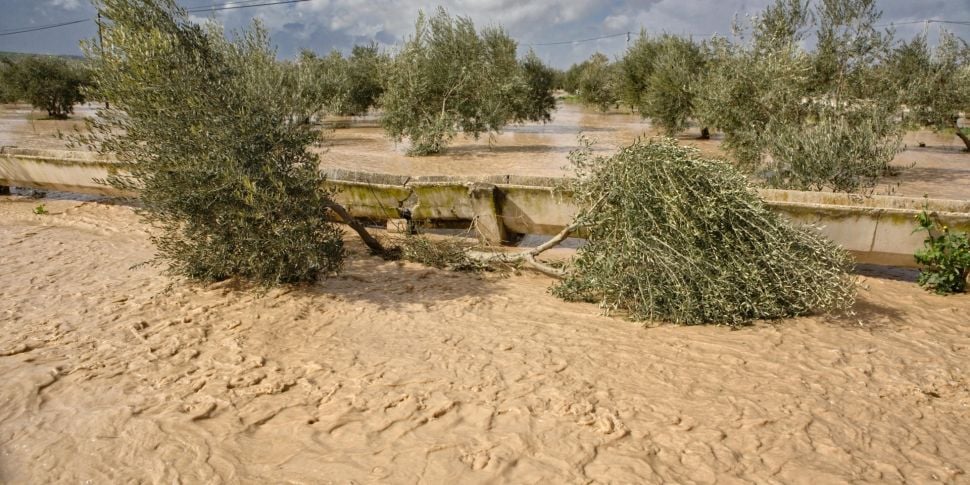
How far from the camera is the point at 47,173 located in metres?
10.0

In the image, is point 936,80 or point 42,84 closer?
point 936,80

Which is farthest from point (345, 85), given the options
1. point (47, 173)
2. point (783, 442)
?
point (783, 442)

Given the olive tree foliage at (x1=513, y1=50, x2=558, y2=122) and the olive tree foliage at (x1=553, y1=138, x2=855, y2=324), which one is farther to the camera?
the olive tree foliage at (x1=513, y1=50, x2=558, y2=122)

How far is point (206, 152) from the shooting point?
523 cm

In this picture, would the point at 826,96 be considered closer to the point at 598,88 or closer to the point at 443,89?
the point at 443,89

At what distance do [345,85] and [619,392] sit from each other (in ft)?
93.9

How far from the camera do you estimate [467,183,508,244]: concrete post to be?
24.1 ft

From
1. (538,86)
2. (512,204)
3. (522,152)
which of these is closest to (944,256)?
(512,204)

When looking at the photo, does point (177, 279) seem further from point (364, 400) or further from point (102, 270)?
point (364, 400)

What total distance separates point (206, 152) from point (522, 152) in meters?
16.1

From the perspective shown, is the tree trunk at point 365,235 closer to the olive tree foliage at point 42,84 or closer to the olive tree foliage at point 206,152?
the olive tree foliage at point 206,152

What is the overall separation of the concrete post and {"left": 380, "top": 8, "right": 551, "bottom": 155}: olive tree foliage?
1198cm

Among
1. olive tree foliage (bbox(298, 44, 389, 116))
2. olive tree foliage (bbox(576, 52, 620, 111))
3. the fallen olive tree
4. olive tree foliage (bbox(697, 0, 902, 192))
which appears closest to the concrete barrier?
the fallen olive tree

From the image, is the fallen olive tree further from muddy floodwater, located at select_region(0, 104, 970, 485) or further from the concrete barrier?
the concrete barrier
